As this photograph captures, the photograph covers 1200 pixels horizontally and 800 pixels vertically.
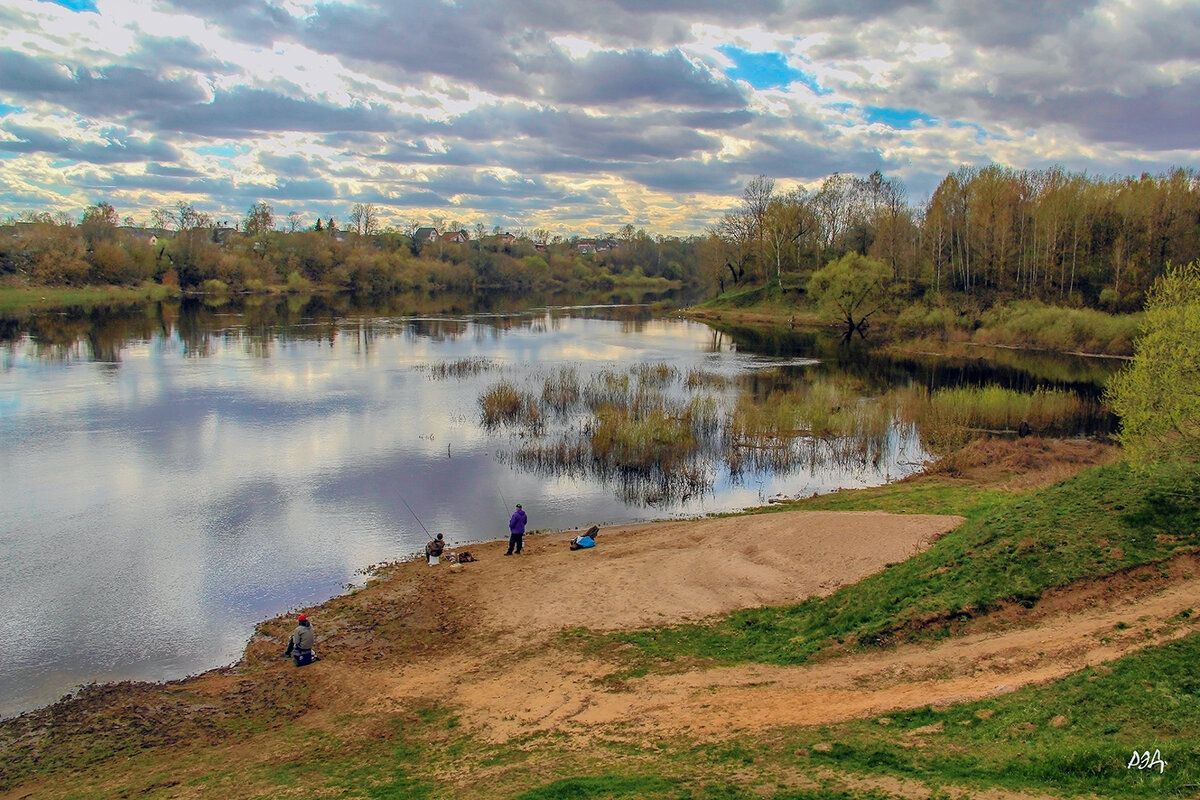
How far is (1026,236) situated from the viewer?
259ft

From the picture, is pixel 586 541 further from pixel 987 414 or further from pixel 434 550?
pixel 987 414

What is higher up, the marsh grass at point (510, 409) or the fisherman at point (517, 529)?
the marsh grass at point (510, 409)

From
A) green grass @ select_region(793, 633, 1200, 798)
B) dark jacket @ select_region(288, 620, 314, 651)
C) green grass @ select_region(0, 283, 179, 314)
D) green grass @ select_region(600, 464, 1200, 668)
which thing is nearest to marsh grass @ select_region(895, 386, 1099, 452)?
green grass @ select_region(600, 464, 1200, 668)

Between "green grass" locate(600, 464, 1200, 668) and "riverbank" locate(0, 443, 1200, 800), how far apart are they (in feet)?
0.59

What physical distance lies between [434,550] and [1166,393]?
1700cm

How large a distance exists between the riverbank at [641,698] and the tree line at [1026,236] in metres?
62.3

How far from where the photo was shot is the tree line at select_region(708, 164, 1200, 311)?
2731 inches

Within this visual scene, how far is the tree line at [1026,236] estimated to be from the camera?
6938 centimetres

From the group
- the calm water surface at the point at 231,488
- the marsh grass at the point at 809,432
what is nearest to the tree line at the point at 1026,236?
the calm water surface at the point at 231,488

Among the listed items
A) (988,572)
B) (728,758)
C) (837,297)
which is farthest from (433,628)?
(837,297)

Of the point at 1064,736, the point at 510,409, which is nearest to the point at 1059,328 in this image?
the point at 510,409

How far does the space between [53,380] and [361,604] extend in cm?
3668

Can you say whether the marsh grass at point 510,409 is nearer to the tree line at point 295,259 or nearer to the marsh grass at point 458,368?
the marsh grass at point 458,368

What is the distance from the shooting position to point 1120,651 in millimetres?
11609
